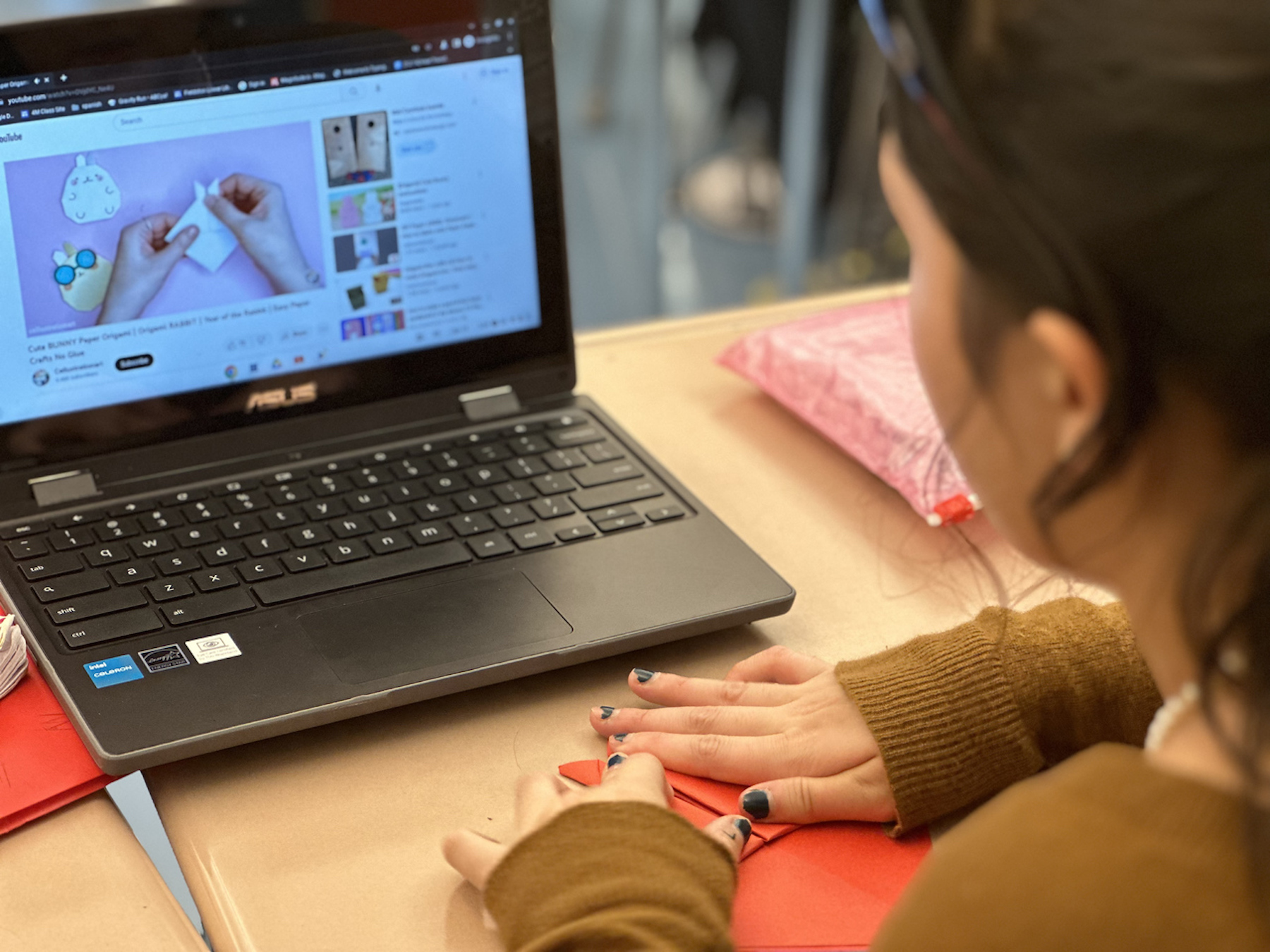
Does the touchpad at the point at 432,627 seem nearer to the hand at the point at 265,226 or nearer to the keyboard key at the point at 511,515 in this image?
the keyboard key at the point at 511,515

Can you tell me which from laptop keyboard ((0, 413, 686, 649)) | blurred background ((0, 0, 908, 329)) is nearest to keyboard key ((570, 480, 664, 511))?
laptop keyboard ((0, 413, 686, 649))

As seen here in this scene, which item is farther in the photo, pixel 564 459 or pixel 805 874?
pixel 564 459

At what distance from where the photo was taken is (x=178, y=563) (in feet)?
2.33

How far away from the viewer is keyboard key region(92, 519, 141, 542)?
73cm

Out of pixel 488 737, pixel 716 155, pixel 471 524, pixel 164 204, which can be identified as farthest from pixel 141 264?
pixel 716 155

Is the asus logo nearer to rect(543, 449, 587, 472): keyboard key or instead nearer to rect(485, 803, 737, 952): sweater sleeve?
rect(543, 449, 587, 472): keyboard key

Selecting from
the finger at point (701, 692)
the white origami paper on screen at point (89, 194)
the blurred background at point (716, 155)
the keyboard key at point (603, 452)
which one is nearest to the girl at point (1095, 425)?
the finger at point (701, 692)

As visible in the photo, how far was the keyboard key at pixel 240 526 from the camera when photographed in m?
0.74

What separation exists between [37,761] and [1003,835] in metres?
0.43

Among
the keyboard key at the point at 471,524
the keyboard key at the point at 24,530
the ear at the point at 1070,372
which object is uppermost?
the ear at the point at 1070,372

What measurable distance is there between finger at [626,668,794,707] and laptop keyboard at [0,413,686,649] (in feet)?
0.40

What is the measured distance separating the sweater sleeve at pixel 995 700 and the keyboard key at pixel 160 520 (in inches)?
A: 15.0

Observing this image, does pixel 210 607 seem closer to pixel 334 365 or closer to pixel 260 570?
pixel 260 570

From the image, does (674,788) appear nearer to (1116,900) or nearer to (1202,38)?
(1116,900)
